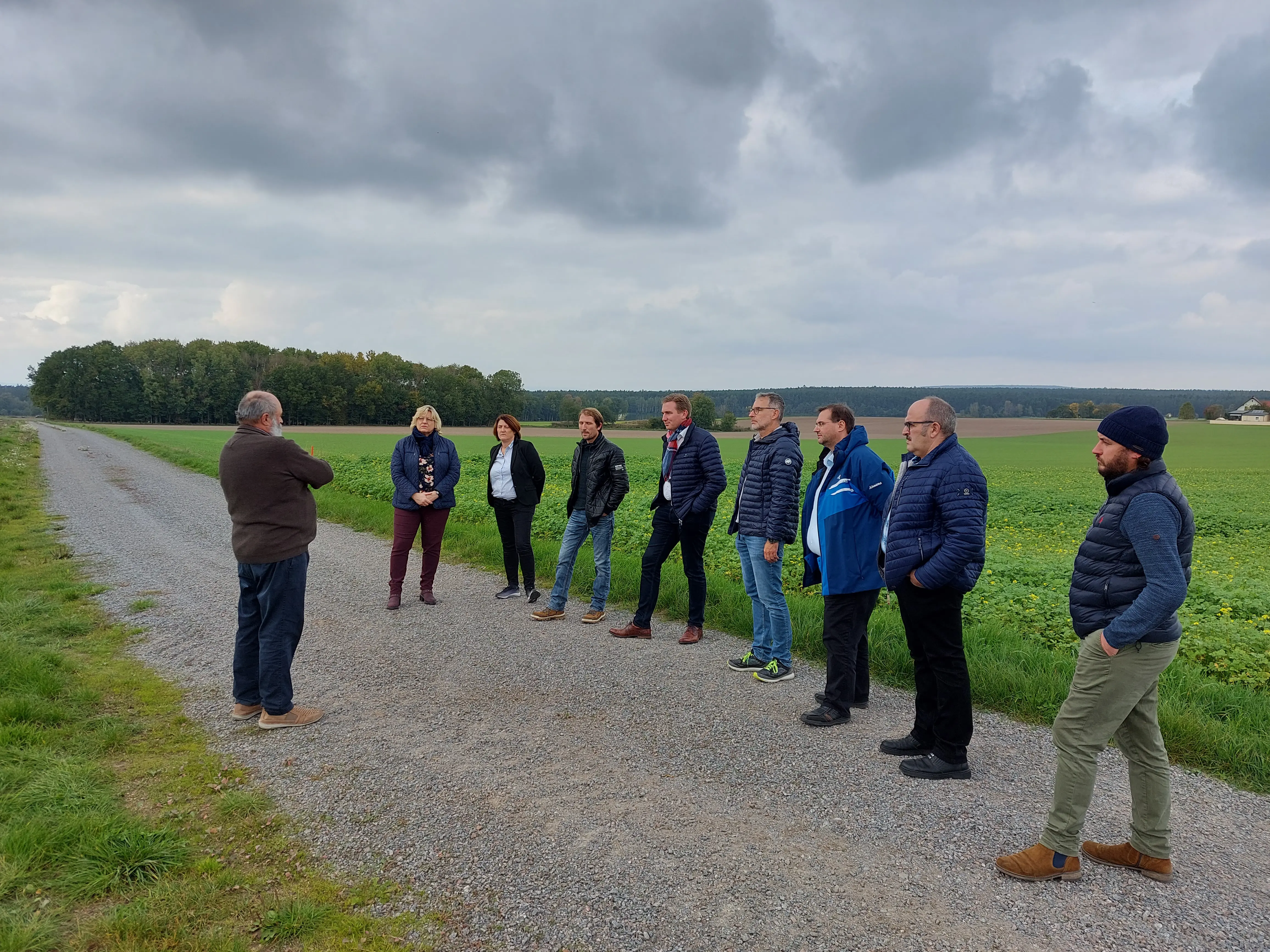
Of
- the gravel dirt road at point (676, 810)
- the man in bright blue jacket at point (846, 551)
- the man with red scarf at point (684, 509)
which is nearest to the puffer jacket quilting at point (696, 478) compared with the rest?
the man with red scarf at point (684, 509)

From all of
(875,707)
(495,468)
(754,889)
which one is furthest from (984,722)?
(495,468)

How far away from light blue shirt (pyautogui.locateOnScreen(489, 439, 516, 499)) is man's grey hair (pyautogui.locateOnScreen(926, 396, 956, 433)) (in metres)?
5.44

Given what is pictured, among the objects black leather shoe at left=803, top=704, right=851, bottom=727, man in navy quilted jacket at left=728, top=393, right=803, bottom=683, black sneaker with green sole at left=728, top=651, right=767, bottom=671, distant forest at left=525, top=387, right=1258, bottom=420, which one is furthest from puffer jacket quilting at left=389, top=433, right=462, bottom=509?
distant forest at left=525, top=387, right=1258, bottom=420

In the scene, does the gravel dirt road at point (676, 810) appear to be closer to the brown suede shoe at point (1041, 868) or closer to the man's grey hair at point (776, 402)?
the brown suede shoe at point (1041, 868)

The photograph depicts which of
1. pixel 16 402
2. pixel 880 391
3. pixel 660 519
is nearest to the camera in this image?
pixel 660 519

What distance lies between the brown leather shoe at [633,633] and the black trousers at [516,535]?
1831 millimetres

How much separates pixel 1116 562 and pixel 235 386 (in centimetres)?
11322

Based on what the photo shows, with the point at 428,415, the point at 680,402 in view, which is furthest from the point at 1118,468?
the point at 428,415

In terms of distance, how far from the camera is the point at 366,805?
3.88 metres

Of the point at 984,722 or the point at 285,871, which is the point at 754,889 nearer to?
the point at 285,871

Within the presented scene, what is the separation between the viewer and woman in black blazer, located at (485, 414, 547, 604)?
28.5ft

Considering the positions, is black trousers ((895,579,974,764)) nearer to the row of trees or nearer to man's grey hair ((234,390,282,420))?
man's grey hair ((234,390,282,420))

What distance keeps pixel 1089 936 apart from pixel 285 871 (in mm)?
3542

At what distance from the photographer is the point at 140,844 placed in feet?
11.0
